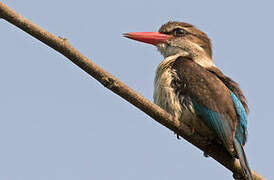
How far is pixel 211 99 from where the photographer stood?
4.35 meters

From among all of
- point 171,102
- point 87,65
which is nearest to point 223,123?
point 171,102

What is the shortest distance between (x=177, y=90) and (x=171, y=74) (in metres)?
0.25

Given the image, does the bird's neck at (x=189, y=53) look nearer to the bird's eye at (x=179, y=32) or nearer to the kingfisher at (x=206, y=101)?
the bird's eye at (x=179, y=32)

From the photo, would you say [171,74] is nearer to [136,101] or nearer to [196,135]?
[196,135]

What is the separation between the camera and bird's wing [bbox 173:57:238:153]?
4.14 m

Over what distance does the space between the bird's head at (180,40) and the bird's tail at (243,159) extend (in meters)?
1.65

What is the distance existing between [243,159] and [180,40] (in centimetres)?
231

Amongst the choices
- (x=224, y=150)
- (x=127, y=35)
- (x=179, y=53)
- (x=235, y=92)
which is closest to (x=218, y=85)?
(x=235, y=92)

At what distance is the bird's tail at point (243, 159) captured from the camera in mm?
3744

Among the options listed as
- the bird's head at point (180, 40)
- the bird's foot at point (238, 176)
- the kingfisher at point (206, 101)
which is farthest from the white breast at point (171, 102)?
the bird's head at point (180, 40)

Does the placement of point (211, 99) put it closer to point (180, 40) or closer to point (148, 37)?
point (180, 40)

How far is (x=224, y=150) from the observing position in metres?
4.17

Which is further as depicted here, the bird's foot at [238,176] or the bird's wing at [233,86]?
the bird's wing at [233,86]

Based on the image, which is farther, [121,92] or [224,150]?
[224,150]
